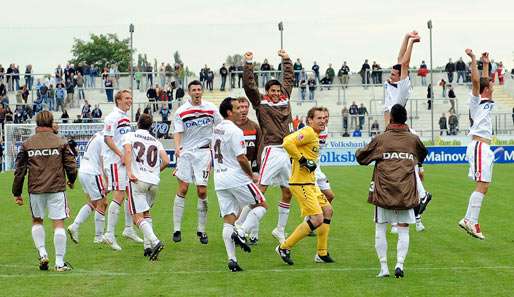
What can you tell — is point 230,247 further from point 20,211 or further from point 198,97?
point 20,211

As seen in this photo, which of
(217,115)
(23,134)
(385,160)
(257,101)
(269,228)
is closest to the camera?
(385,160)

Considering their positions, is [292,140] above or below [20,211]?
above

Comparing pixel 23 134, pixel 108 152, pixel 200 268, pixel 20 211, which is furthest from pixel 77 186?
pixel 200 268

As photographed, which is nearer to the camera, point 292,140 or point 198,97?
point 292,140

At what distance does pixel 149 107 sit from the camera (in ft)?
161

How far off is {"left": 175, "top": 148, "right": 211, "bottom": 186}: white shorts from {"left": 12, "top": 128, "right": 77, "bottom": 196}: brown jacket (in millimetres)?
3375

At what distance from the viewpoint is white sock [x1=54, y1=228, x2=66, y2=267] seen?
1361 centimetres

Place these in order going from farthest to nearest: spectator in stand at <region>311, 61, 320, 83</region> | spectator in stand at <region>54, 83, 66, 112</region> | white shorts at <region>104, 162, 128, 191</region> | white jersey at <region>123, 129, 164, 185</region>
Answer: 1. spectator in stand at <region>311, 61, 320, 83</region>
2. spectator in stand at <region>54, 83, 66, 112</region>
3. white shorts at <region>104, 162, 128, 191</region>
4. white jersey at <region>123, 129, 164, 185</region>

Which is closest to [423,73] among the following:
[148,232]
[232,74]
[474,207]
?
[232,74]

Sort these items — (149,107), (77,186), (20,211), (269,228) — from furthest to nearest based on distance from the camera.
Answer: (149,107)
(77,186)
(20,211)
(269,228)

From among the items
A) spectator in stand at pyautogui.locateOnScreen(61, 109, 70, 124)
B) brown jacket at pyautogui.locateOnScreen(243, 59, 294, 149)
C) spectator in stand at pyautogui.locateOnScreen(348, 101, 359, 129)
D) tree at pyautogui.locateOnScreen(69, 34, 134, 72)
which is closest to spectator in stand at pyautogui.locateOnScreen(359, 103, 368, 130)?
spectator in stand at pyautogui.locateOnScreen(348, 101, 359, 129)

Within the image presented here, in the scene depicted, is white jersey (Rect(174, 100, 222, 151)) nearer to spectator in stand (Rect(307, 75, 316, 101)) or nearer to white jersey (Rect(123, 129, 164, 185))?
white jersey (Rect(123, 129, 164, 185))

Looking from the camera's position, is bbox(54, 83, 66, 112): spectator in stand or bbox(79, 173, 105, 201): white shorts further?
bbox(54, 83, 66, 112): spectator in stand

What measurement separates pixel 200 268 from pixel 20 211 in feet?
34.8
